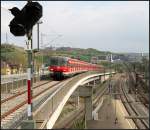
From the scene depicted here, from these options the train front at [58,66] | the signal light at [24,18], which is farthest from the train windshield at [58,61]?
the signal light at [24,18]

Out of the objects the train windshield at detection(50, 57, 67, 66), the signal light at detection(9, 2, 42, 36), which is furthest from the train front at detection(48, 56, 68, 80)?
the signal light at detection(9, 2, 42, 36)

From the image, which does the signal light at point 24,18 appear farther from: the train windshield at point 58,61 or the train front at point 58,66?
the train windshield at point 58,61

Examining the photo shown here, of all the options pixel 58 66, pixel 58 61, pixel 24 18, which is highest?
pixel 24 18

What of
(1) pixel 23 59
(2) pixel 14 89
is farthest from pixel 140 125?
(1) pixel 23 59

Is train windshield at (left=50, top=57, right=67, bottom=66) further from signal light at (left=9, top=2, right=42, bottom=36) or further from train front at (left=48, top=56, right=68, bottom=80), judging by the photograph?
signal light at (left=9, top=2, right=42, bottom=36)

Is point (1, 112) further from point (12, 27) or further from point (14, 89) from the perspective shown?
point (14, 89)

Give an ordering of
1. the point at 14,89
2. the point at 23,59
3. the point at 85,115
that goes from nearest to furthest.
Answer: the point at 14,89 → the point at 85,115 → the point at 23,59

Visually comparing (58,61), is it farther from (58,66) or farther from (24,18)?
(24,18)

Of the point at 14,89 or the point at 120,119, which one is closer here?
the point at 14,89

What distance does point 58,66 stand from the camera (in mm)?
54281

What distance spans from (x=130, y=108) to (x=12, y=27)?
7430 cm

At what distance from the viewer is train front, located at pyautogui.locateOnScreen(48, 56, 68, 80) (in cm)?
5397

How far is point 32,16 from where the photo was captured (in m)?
10.5

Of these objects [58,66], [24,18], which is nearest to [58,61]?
[58,66]
